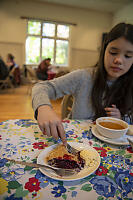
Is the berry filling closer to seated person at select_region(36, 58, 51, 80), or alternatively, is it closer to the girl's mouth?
the girl's mouth

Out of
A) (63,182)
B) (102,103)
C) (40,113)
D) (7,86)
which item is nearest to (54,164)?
(63,182)

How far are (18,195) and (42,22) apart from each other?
21.1 feet

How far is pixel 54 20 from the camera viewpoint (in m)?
5.83

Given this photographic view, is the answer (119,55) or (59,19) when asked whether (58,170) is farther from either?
(59,19)

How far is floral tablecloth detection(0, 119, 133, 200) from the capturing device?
14.7 inches

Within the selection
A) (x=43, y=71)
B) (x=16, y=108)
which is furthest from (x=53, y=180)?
(x=43, y=71)

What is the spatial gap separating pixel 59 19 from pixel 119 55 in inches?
233

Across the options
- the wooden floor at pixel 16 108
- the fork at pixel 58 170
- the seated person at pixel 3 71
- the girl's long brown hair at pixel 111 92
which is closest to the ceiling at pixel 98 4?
the seated person at pixel 3 71

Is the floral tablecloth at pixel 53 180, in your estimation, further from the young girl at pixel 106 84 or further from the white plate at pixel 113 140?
the young girl at pixel 106 84

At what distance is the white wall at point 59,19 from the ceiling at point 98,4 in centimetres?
27

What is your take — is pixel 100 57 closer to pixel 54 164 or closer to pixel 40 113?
pixel 40 113

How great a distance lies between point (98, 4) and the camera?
5.37 metres

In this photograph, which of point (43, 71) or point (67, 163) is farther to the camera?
point (43, 71)

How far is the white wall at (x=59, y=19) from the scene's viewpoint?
17.7 ft
